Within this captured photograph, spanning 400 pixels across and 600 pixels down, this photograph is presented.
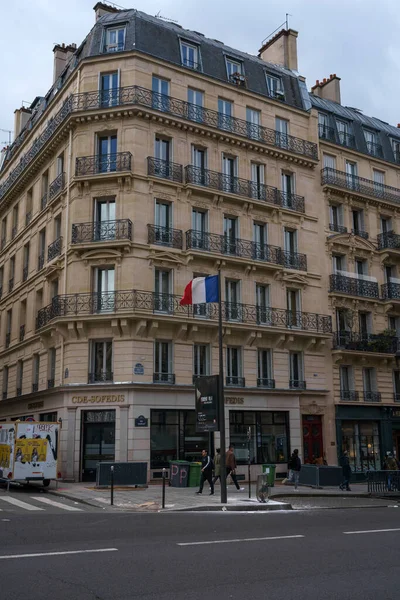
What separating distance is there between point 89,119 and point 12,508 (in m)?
18.3

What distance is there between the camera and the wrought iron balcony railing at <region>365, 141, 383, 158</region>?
38.4 metres

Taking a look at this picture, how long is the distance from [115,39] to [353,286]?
1751 cm

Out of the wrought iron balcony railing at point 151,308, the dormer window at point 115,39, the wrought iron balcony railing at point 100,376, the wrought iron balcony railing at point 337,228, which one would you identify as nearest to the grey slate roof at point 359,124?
the wrought iron balcony railing at point 337,228

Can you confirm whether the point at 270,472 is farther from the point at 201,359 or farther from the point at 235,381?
the point at 201,359

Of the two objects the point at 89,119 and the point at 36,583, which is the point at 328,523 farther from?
the point at 89,119

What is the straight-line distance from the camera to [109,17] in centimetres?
3117

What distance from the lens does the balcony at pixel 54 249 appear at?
97.6 ft

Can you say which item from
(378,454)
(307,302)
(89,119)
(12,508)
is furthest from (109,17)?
(378,454)

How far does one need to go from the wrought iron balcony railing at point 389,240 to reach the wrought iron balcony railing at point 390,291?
7.23 ft

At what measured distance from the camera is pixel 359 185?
3647 centimetres

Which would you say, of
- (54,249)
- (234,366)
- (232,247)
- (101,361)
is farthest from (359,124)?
(101,361)

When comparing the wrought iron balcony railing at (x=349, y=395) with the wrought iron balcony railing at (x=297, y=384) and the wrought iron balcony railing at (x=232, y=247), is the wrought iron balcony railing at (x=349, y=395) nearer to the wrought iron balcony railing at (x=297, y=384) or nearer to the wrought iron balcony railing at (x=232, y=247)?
the wrought iron balcony railing at (x=297, y=384)

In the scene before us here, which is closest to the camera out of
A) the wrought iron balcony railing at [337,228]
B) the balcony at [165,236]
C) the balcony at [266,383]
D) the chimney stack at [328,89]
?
the balcony at [165,236]

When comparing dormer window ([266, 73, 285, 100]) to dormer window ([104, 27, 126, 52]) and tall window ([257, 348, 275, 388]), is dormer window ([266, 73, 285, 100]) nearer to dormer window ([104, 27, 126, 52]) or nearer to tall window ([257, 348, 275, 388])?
dormer window ([104, 27, 126, 52])
